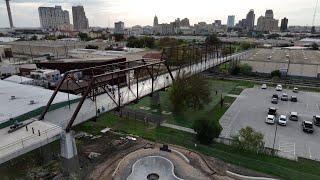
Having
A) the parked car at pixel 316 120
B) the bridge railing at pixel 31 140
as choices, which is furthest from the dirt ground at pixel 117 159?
the parked car at pixel 316 120

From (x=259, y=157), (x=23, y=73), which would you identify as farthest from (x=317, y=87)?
(x=23, y=73)

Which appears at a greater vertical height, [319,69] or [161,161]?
[319,69]

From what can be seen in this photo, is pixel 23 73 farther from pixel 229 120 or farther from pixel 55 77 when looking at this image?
pixel 229 120

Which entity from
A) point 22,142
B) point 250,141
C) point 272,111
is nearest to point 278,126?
point 272,111

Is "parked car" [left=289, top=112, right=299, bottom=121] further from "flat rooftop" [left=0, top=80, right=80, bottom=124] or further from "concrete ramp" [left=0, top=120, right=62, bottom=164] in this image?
"concrete ramp" [left=0, top=120, right=62, bottom=164]

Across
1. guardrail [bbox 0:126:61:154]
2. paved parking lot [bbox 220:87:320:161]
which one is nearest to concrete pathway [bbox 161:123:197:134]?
paved parking lot [bbox 220:87:320:161]

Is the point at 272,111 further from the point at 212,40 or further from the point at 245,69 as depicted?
the point at 212,40
